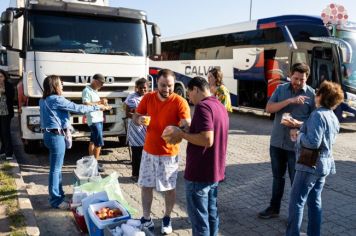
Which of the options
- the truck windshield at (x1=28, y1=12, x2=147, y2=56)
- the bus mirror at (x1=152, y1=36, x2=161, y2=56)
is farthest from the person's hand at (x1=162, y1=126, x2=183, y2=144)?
the bus mirror at (x1=152, y1=36, x2=161, y2=56)

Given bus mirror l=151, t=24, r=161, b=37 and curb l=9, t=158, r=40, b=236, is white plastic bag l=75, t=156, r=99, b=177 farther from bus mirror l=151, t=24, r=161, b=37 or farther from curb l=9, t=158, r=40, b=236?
bus mirror l=151, t=24, r=161, b=37

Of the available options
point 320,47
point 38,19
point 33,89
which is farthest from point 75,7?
point 320,47

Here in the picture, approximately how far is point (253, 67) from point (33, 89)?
28.4ft

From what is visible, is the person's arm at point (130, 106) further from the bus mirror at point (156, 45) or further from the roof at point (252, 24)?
the roof at point (252, 24)

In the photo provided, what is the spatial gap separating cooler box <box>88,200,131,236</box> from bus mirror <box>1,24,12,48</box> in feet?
13.1

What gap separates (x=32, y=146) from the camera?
725 centimetres

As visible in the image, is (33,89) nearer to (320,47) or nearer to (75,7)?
(75,7)

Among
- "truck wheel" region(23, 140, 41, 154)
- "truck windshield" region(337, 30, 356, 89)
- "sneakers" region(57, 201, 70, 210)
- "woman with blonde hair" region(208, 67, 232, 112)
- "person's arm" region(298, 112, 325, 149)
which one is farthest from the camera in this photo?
"truck windshield" region(337, 30, 356, 89)

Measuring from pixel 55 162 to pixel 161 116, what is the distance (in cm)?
166

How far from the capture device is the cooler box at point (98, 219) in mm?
3281

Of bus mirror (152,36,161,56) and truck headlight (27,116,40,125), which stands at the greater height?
bus mirror (152,36,161,56)

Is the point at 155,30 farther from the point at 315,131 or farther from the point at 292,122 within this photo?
the point at 315,131

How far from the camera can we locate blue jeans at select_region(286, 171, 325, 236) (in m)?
3.42

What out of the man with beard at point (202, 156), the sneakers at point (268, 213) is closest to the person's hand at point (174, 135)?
the man with beard at point (202, 156)
